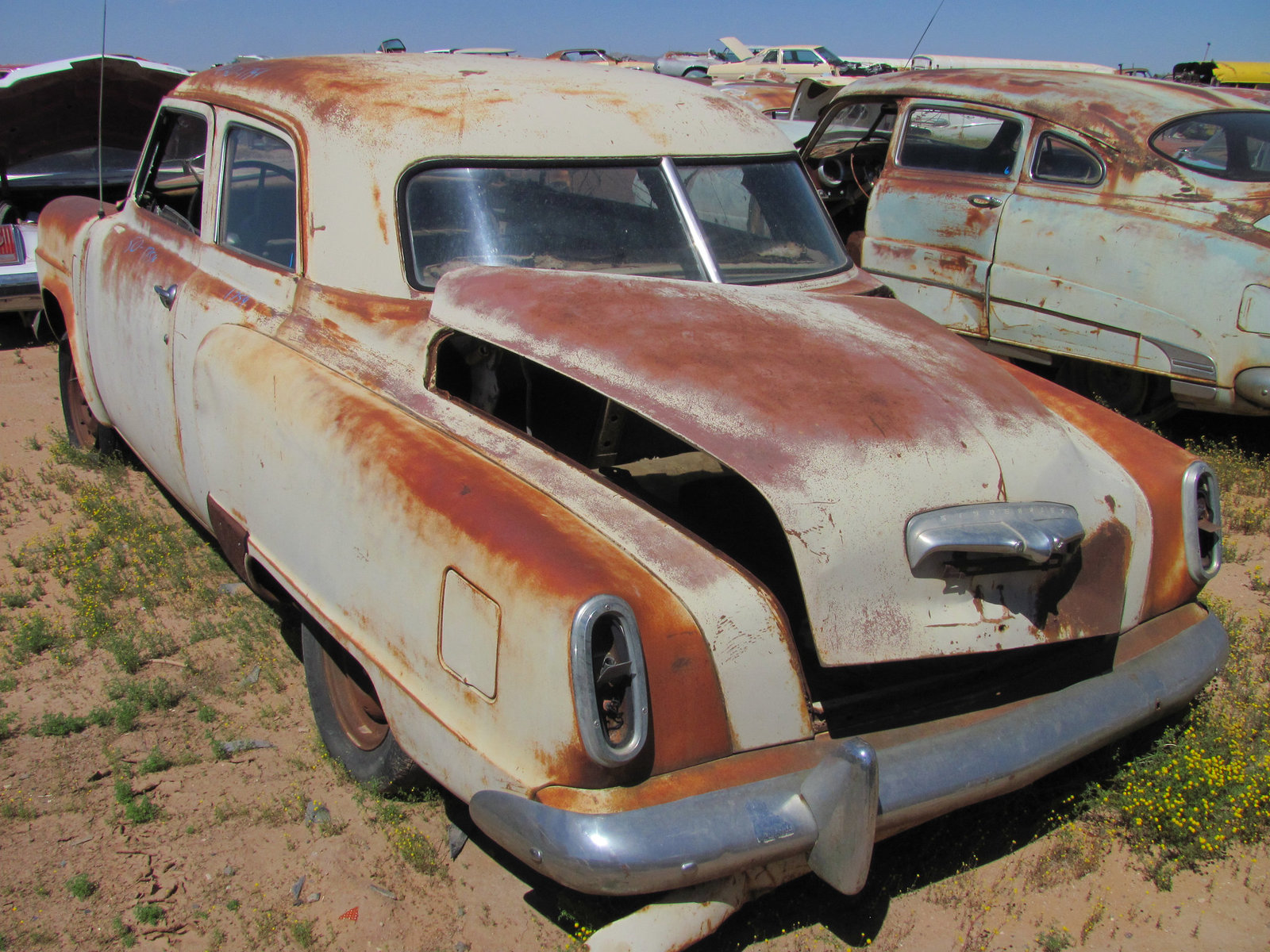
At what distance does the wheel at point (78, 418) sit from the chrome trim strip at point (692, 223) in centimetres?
316

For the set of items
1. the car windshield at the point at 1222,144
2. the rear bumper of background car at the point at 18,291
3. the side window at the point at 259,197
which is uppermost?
the car windshield at the point at 1222,144

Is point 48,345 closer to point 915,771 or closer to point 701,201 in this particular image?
point 701,201

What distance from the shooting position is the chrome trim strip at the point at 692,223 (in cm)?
301

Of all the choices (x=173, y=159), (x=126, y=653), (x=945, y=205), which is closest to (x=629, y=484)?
(x=126, y=653)

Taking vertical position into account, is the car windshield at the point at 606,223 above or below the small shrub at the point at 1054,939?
above

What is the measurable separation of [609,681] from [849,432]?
76cm

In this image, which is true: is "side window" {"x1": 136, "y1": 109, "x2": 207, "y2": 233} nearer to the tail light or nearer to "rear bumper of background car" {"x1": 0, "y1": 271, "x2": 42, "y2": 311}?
"rear bumper of background car" {"x1": 0, "y1": 271, "x2": 42, "y2": 311}

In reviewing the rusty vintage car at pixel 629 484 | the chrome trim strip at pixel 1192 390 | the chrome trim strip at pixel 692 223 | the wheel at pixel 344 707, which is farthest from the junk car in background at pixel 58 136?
the chrome trim strip at pixel 1192 390

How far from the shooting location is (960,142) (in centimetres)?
575

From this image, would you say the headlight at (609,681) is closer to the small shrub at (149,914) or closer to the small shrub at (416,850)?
the small shrub at (416,850)

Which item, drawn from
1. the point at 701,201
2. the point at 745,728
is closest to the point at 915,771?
the point at 745,728

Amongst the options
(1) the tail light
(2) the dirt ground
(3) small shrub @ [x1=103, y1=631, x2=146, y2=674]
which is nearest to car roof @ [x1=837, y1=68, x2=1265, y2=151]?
(2) the dirt ground

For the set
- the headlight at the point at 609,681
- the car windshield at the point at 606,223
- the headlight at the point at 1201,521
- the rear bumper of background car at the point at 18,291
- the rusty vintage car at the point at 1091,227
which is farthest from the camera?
the rear bumper of background car at the point at 18,291

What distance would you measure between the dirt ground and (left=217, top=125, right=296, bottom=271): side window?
148 cm
